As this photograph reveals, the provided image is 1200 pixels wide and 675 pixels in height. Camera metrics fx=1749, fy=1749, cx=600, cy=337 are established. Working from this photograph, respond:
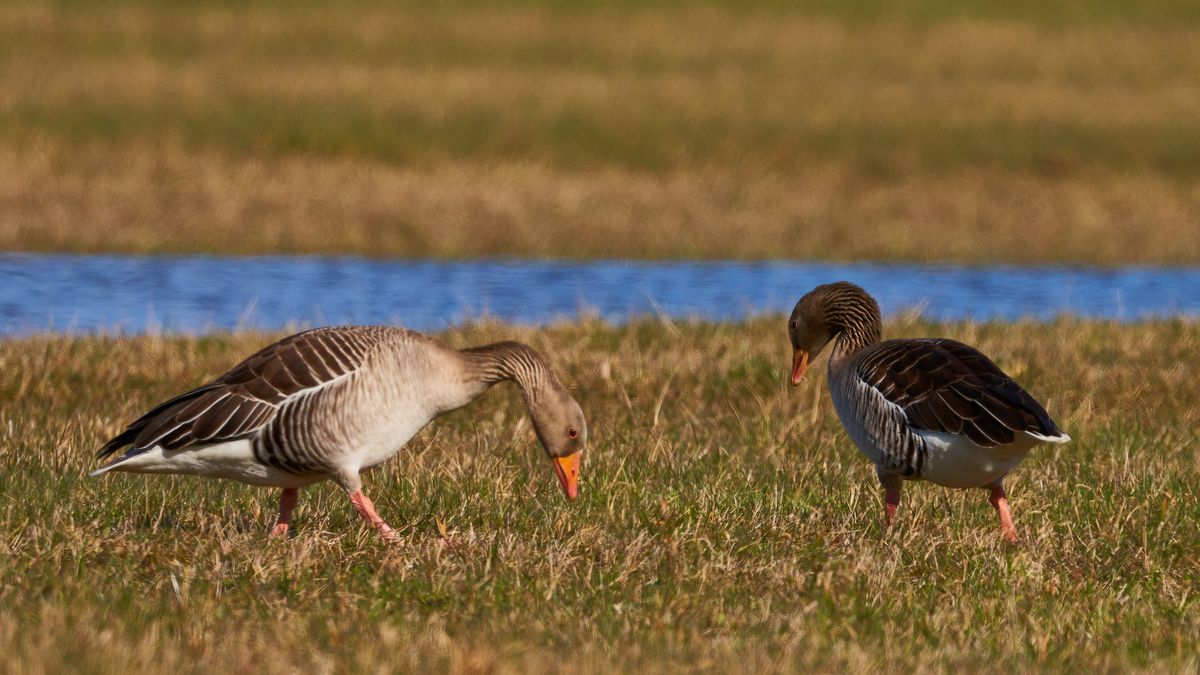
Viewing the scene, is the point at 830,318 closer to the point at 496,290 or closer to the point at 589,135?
the point at 496,290

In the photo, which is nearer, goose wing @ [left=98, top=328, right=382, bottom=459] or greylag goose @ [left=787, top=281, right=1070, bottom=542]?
goose wing @ [left=98, top=328, right=382, bottom=459]

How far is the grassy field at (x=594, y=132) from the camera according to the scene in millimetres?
23016

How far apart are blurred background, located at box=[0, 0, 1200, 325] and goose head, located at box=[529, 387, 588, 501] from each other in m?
10.1

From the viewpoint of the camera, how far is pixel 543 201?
23.9 m

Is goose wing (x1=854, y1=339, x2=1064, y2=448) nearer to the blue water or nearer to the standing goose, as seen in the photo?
the standing goose

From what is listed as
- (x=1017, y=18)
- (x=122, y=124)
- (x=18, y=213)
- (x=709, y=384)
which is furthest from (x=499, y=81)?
(x=709, y=384)

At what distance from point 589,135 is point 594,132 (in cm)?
21

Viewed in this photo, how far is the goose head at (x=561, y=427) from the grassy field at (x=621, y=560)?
0.22m

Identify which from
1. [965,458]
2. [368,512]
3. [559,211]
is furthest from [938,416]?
[559,211]

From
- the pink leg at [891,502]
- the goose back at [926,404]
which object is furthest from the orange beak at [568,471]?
the pink leg at [891,502]

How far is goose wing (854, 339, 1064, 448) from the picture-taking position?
736 cm

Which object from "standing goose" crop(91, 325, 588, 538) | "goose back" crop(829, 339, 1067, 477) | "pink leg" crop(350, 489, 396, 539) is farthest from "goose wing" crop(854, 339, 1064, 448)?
"pink leg" crop(350, 489, 396, 539)

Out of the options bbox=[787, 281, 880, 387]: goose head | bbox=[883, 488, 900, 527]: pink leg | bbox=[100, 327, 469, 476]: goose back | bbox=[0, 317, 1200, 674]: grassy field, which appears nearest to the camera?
bbox=[0, 317, 1200, 674]: grassy field

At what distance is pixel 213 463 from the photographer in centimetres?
722
